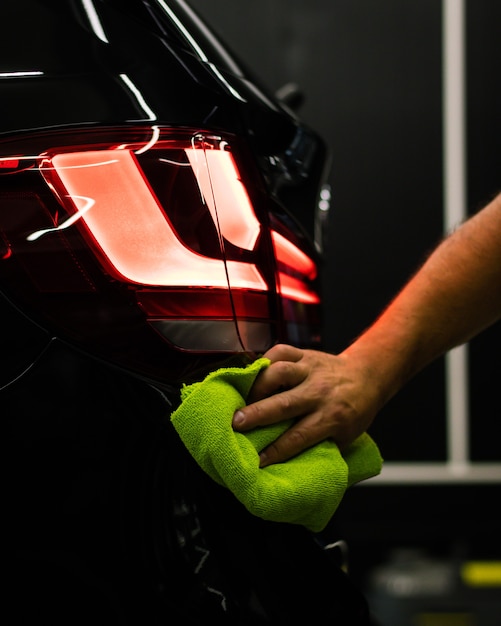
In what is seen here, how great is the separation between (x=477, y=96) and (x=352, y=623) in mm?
2966

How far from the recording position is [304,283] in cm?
105

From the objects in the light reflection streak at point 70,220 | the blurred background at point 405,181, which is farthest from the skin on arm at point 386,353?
the blurred background at point 405,181

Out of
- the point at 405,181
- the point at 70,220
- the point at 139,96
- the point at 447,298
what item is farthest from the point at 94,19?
the point at 405,181

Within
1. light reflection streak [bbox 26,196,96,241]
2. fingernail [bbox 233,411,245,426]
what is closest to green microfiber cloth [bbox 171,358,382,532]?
fingernail [bbox 233,411,245,426]

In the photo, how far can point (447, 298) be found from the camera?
3.77ft

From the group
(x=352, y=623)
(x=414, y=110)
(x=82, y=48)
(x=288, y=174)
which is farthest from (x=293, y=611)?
(x=414, y=110)

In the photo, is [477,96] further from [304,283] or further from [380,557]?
[304,283]

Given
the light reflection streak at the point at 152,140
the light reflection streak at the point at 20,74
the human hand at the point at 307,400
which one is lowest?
the human hand at the point at 307,400

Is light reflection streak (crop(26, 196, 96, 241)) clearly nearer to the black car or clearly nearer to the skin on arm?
the black car

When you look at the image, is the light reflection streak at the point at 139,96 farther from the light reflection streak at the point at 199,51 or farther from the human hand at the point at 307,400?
the human hand at the point at 307,400

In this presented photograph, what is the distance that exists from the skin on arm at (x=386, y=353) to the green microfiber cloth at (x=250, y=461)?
0.02 meters

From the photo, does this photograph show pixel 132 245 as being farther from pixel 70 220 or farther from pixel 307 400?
pixel 307 400

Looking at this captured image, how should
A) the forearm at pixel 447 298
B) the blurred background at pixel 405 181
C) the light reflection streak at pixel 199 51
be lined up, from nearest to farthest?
the light reflection streak at pixel 199 51 → the forearm at pixel 447 298 → the blurred background at pixel 405 181

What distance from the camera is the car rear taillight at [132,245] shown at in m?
0.82
